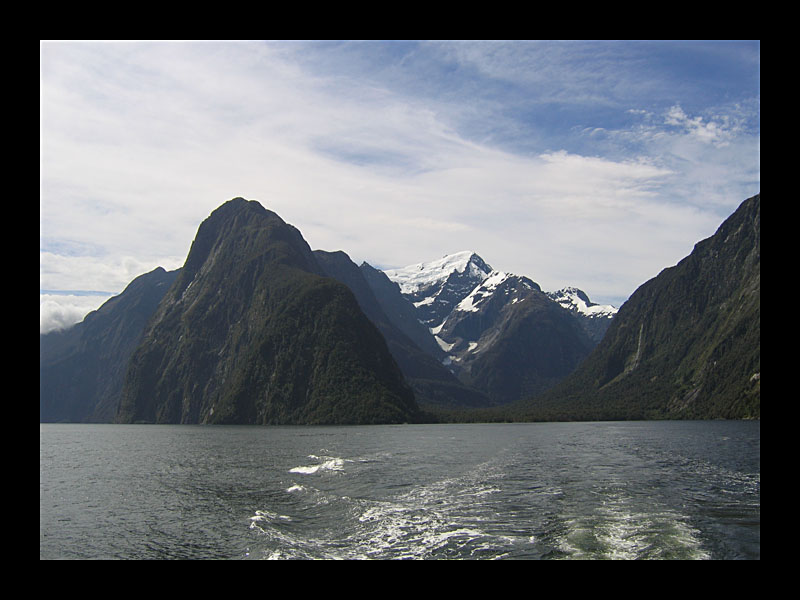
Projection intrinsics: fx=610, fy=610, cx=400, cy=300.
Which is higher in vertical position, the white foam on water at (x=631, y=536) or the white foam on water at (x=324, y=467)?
the white foam on water at (x=631, y=536)

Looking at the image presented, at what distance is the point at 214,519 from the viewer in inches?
1880

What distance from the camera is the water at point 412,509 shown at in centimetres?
3638

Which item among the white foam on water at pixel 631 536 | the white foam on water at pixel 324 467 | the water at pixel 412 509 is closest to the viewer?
the white foam on water at pixel 631 536

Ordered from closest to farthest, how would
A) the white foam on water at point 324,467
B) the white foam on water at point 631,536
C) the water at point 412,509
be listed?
1. the white foam on water at point 631,536
2. the water at point 412,509
3. the white foam on water at point 324,467

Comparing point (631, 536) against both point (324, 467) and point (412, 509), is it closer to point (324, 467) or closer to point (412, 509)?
point (412, 509)

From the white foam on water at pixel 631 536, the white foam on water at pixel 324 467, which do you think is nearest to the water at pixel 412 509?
the white foam on water at pixel 631 536

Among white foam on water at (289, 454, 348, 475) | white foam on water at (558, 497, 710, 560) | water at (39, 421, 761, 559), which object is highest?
white foam on water at (558, 497, 710, 560)

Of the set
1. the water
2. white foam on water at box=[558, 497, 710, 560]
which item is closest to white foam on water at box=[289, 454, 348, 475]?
the water

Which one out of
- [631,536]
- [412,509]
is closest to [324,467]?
[412,509]

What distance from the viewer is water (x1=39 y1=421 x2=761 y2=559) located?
3638cm

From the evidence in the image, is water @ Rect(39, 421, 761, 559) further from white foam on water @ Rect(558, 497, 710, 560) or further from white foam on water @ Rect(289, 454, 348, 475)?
white foam on water @ Rect(289, 454, 348, 475)

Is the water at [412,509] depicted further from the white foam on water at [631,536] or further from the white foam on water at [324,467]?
the white foam on water at [324,467]
